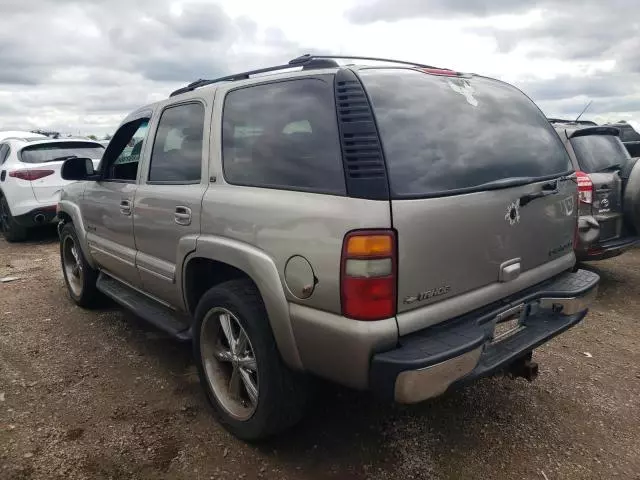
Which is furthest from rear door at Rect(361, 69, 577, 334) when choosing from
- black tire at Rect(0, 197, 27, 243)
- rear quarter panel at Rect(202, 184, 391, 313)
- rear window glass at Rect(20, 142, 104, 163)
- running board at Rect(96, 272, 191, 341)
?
black tire at Rect(0, 197, 27, 243)

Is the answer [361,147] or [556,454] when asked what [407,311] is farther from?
[556,454]

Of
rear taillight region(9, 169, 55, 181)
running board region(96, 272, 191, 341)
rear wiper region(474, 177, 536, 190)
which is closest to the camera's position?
rear wiper region(474, 177, 536, 190)

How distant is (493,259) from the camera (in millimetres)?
2480

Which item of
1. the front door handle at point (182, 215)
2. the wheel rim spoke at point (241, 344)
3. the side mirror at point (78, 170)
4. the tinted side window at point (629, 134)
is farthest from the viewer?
the tinted side window at point (629, 134)

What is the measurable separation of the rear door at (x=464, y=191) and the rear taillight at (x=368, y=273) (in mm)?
54

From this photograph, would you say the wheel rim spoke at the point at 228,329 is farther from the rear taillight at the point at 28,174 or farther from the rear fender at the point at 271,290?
the rear taillight at the point at 28,174

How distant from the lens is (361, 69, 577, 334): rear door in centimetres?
219

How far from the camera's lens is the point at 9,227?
8625mm

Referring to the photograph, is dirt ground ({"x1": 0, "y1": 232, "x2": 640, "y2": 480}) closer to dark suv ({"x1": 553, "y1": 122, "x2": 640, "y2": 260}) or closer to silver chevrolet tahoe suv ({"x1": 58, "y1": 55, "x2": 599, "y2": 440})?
silver chevrolet tahoe suv ({"x1": 58, "y1": 55, "x2": 599, "y2": 440})

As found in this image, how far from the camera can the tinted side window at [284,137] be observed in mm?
2314

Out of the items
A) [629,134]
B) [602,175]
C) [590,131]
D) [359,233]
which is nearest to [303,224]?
[359,233]

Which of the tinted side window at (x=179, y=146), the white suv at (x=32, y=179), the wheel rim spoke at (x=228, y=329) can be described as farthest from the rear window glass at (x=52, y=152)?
the wheel rim spoke at (x=228, y=329)

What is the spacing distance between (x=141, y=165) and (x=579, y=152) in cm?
418

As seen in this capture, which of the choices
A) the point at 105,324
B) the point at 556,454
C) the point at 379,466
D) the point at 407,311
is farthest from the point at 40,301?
the point at 556,454
